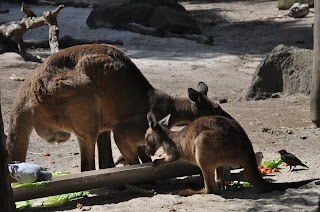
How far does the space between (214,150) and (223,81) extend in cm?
600

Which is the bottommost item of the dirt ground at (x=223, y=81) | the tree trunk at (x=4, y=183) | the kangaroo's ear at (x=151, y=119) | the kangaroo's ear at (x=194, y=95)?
the dirt ground at (x=223, y=81)

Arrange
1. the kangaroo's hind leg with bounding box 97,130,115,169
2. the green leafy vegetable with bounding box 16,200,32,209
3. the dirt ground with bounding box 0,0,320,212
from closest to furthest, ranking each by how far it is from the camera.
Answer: the dirt ground with bounding box 0,0,320,212
the green leafy vegetable with bounding box 16,200,32,209
the kangaroo's hind leg with bounding box 97,130,115,169

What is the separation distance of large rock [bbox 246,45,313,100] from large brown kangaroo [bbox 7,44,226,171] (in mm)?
3714

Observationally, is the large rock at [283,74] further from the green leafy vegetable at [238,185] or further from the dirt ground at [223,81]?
the green leafy vegetable at [238,185]

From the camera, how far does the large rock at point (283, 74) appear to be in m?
10.6

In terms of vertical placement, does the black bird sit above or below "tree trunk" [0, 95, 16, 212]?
below

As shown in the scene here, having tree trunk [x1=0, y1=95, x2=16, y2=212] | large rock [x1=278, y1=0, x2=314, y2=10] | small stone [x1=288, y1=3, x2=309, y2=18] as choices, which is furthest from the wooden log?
large rock [x1=278, y1=0, x2=314, y2=10]

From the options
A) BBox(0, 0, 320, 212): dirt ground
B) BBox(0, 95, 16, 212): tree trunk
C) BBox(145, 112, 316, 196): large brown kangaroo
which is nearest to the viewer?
BBox(0, 95, 16, 212): tree trunk

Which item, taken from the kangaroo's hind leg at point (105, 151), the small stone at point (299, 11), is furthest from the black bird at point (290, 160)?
the small stone at point (299, 11)

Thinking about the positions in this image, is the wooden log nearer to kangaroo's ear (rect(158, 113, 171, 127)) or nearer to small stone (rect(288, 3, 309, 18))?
kangaroo's ear (rect(158, 113, 171, 127))

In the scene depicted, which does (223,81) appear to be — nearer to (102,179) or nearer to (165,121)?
(165,121)

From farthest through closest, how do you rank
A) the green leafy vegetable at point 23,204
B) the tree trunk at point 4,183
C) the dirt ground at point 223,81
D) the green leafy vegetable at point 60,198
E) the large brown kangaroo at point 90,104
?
the large brown kangaroo at point 90,104, the green leafy vegetable at point 60,198, the green leafy vegetable at point 23,204, the dirt ground at point 223,81, the tree trunk at point 4,183

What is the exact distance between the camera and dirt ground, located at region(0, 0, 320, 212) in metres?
6.50

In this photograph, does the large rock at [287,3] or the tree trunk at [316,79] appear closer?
the tree trunk at [316,79]
